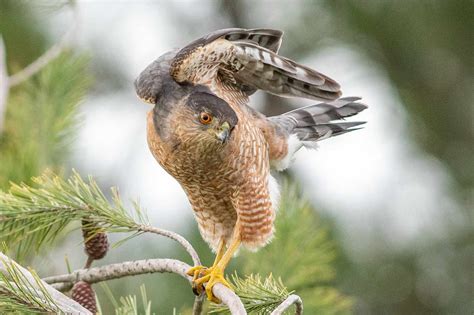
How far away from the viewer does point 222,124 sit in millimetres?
3861

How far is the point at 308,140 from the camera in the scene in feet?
16.1

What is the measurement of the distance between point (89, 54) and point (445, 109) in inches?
203

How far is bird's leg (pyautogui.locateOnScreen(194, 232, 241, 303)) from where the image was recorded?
3506mm

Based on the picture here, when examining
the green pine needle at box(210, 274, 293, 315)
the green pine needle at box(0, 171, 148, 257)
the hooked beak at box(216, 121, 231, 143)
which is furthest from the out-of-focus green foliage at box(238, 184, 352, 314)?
the green pine needle at box(0, 171, 148, 257)

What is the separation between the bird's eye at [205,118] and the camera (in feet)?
12.7

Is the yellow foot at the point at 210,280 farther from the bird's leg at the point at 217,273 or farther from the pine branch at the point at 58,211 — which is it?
the pine branch at the point at 58,211

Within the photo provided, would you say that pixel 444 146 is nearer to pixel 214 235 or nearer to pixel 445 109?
pixel 445 109

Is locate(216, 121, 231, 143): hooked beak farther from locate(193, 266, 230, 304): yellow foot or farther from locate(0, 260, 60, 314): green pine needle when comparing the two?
locate(0, 260, 60, 314): green pine needle

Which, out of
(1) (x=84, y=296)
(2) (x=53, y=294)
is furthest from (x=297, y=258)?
(2) (x=53, y=294)

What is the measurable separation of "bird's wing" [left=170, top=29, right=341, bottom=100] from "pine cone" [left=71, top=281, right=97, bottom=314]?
1393mm

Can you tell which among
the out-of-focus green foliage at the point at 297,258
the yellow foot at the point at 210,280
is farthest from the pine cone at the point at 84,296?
the out-of-focus green foliage at the point at 297,258

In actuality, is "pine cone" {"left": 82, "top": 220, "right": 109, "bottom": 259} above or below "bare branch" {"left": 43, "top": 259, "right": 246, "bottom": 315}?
above

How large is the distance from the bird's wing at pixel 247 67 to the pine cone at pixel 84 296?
139 cm

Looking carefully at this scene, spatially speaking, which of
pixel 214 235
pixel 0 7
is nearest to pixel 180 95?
pixel 214 235
